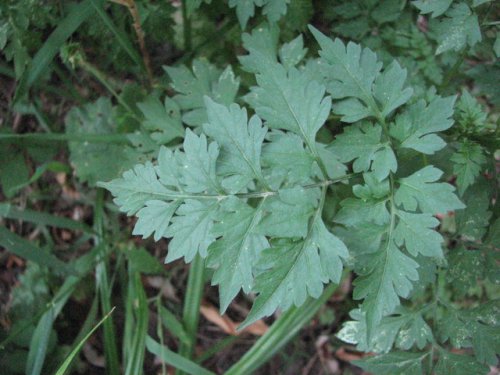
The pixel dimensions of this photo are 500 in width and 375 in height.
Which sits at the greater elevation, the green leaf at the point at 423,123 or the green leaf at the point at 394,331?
the green leaf at the point at 423,123

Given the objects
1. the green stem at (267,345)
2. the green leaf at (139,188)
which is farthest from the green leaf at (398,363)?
the green leaf at (139,188)

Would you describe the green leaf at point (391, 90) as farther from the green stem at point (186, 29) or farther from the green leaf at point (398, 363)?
the green stem at point (186, 29)

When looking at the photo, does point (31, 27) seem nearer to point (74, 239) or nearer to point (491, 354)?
point (74, 239)

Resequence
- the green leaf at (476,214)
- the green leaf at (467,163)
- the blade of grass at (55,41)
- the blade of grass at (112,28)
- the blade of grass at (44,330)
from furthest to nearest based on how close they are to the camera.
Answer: the blade of grass at (44,330) < the blade of grass at (55,41) < the blade of grass at (112,28) < the green leaf at (476,214) < the green leaf at (467,163)

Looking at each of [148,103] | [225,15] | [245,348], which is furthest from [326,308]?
[225,15]

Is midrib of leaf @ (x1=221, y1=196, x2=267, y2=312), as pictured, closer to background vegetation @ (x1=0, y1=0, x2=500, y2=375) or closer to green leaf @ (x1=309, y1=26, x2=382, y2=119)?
background vegetation @ (x1=0, y1=0, x2=500, y2=375)

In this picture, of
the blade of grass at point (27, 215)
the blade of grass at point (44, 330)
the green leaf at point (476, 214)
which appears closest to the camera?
the green leaf at point (476, 214)

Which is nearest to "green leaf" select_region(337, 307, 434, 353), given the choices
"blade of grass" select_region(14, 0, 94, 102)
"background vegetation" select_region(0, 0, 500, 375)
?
"background vegetation" select_region(0, 0, 500, 375)
